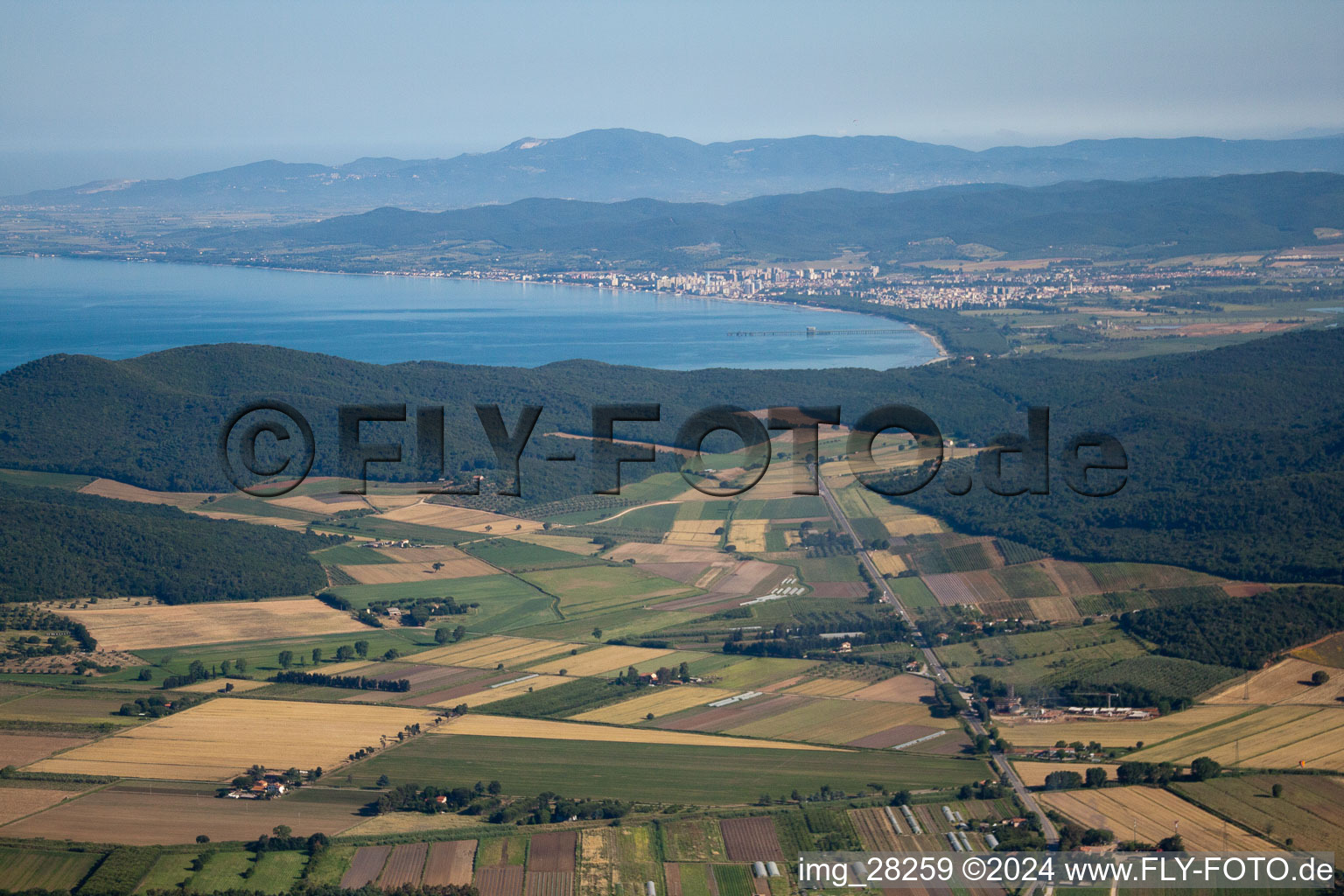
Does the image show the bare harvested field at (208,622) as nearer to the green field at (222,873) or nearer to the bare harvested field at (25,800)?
the bare harvested field at (25,800)

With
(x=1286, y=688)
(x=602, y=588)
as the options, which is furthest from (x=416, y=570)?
(x=1286, y=688)

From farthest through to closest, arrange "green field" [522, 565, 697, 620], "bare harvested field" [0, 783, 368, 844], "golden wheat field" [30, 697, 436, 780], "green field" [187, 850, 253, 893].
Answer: "green field" [522, 565, 697, 620] → "golden wheat field" [30, 697, 436, 780] → "bare harvested field" [0, 783, 368, 844] → "green field" [187, 850, 253, 893]

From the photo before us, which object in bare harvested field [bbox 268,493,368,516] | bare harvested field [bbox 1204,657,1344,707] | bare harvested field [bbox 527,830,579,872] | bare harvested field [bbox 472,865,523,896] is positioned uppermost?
bare harvested field [bbox 268,493,368,516]

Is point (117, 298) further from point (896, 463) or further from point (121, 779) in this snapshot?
point (121, 779)

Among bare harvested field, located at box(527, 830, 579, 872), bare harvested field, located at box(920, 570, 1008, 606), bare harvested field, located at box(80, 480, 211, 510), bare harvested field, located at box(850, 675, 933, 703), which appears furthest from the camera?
bare harvested field, located at box(80, 480, 211, 510)

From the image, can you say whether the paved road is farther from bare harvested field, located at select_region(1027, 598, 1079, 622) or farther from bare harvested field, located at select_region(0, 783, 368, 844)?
bare harvested field, located at select_region(0, 783, 368, 844)

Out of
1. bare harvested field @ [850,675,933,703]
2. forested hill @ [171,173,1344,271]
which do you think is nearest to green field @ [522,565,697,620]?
bare harvested field @ [850,675,933,703]

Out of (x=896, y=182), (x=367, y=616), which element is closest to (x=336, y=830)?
(x=367, y=616)
